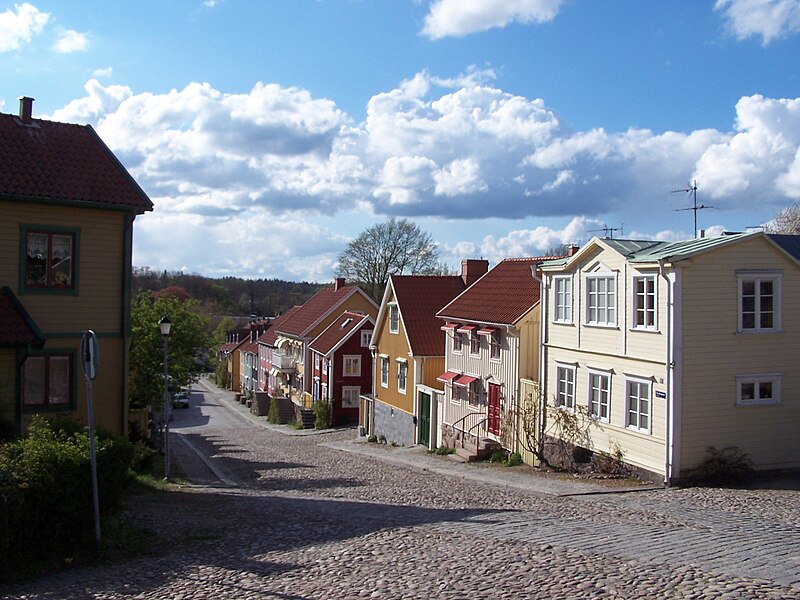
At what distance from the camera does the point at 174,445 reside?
36562 millimetres

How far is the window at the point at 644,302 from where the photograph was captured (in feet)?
63.1

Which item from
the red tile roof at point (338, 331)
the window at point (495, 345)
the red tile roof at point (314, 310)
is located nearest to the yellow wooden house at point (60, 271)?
the window at point (495, 345)

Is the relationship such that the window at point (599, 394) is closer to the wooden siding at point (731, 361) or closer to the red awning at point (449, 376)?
the wooden siding at point (731, 361)

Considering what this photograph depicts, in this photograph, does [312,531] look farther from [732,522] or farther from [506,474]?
[506,474]

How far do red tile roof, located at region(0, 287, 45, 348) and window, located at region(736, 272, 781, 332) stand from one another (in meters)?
15.8

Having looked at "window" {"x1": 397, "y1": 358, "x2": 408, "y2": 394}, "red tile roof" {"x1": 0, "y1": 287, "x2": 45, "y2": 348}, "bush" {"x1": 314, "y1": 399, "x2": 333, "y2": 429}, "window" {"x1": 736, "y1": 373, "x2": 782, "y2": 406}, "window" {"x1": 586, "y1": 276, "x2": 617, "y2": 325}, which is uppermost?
"window" {"x1": 586, "y1": 276, "x2": 617, "y2": 325}

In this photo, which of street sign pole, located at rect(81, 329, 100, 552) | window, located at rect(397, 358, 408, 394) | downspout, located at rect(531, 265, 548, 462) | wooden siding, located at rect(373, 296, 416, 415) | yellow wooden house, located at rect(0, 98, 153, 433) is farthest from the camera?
window, located at rect(397, 358, 408, 394)

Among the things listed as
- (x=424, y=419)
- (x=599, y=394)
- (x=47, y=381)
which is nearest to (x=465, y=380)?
(x=424, y=419)

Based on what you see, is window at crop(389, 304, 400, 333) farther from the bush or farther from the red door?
the bush

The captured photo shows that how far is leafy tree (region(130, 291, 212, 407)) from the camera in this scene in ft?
90.3

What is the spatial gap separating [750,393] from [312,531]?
1229 cm

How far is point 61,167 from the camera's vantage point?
1755cm

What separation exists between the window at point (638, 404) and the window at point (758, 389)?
2.10 meters

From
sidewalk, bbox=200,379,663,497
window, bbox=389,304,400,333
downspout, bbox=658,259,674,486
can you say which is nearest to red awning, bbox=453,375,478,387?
sidewalk, bbox=200,379,663,497
